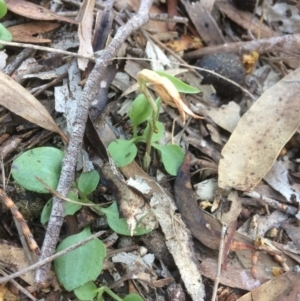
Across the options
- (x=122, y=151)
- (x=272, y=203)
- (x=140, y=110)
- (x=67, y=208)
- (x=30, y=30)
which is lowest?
(x=272, y=203)

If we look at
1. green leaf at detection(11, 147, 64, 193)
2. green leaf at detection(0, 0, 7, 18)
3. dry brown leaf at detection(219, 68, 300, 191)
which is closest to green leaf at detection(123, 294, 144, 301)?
green leaf at detection(11, 147, 64, 193)

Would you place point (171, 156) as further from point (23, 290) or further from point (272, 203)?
point (23, 290)

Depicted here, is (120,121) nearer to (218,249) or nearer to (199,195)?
(199,195)

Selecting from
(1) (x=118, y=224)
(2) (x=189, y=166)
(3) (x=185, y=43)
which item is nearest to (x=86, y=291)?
(1) (x=118, y=224)

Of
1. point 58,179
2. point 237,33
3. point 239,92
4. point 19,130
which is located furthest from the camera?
point 237,33

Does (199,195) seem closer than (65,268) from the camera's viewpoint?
No

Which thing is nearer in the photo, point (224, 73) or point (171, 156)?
point (171, 156)

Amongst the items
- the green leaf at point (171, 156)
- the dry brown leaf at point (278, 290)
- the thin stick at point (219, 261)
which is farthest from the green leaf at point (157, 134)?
the dry brown leaf at point (278, 290)

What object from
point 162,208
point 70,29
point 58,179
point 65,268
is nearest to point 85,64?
point 70,29
